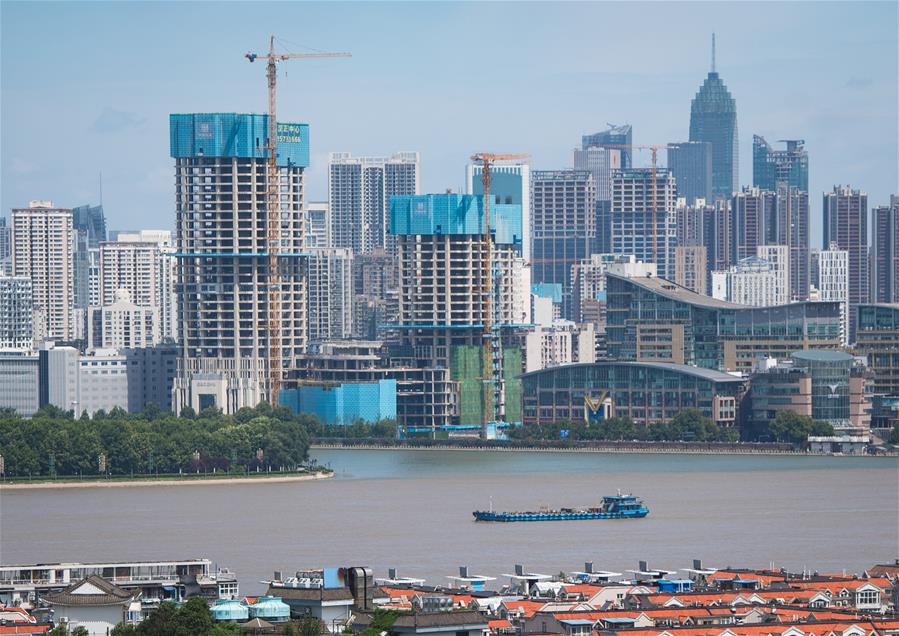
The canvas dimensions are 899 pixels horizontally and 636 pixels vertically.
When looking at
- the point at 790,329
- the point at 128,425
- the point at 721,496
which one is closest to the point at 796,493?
the point at 721,496

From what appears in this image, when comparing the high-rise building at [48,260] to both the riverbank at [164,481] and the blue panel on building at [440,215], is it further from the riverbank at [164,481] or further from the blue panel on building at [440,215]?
the riverbank at [164,481]

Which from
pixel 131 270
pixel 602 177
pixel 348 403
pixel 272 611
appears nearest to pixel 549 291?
pixel 131 270

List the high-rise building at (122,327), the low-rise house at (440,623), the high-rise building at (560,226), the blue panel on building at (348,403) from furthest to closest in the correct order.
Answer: the high-rise building at (560,226) → the high-rise building at (122,327) → the blue panel on building at (348,403) → the low-rise house at (440,623)

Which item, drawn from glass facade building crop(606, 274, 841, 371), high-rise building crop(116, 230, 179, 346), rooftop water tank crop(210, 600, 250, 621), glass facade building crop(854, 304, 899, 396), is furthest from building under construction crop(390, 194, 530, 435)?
rooftop water tank crop(210, 600, 250, 621)

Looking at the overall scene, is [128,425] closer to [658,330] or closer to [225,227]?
Result: [225,227]

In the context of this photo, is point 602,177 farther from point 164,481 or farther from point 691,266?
point 164,481

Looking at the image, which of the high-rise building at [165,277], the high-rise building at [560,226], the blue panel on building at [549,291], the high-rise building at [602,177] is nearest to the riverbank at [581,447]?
the high-rise building at [165,277]
